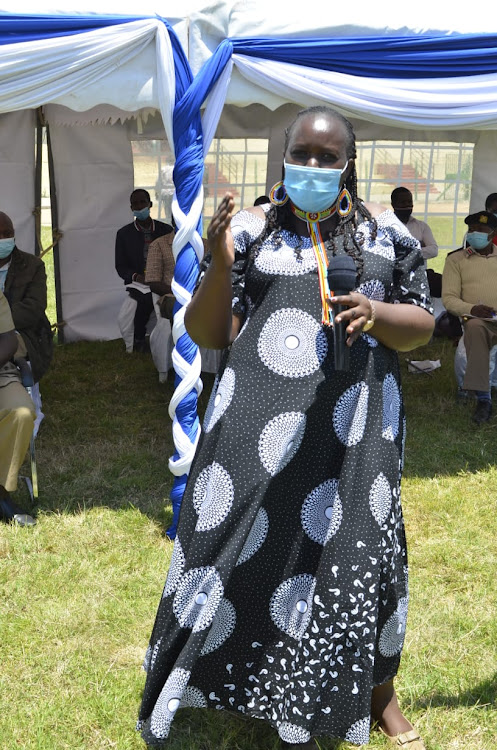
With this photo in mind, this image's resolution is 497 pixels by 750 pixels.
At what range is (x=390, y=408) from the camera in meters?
2.49

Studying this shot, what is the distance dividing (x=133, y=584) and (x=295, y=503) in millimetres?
1871

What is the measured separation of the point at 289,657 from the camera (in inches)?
98.8

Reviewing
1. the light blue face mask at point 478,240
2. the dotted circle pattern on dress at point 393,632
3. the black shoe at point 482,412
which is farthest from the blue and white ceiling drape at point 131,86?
the light blue face mask at point 478,240

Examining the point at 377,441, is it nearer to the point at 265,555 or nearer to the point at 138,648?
the point at 265,555

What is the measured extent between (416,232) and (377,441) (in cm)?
745

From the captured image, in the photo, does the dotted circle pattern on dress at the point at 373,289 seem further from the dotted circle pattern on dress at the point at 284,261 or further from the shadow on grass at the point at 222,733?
the shadow on grass at the point at 222,733

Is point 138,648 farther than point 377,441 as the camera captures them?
Yes

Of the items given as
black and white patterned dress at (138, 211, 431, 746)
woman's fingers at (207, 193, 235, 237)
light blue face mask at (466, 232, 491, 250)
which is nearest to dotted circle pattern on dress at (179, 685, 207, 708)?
black and white patterned dress at (138, 211, 431, 746)

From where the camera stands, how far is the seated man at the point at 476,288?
23.0 ft

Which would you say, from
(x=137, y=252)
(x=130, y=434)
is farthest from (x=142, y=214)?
(x=130, y=434)

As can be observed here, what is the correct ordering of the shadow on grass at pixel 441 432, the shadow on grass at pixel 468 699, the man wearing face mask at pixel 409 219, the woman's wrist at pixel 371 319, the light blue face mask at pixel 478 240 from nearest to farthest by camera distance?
the woman's wrist at pixel 371 319
the shadow on grass at pixel 468 699
the shadow on grass at pixel 441 432
the light blue face mask at pixel 478 240
the man wearing face mask at pixel 409 219

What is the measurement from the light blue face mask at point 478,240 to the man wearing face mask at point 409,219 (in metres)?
1.69

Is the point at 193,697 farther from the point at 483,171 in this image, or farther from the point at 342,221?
the point at 483,171

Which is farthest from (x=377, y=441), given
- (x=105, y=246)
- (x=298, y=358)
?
(x=105, y=246)
